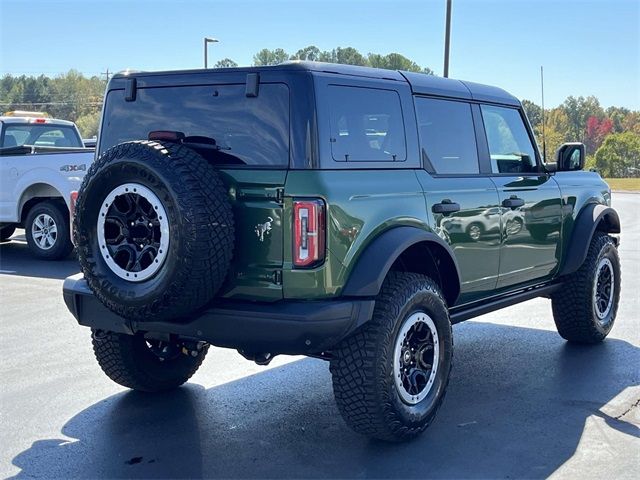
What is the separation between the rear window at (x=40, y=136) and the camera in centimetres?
1210

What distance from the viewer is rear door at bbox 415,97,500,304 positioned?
4.87 meters

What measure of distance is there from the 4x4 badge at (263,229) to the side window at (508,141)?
216cm

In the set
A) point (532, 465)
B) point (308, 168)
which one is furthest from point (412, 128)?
point (532, 465)

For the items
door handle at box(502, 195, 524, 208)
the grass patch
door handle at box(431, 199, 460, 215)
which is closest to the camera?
door handle at box(431, 199, 460, 215)

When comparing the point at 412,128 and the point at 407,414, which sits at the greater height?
the point at 412,128

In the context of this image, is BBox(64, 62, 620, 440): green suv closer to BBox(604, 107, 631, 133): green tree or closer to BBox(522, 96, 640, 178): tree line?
BBox(522, 96, 640, 178): tree line

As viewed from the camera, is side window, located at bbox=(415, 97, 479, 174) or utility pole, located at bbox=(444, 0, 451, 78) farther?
utility pole, located at bbox=(444, 0, 451, 78)

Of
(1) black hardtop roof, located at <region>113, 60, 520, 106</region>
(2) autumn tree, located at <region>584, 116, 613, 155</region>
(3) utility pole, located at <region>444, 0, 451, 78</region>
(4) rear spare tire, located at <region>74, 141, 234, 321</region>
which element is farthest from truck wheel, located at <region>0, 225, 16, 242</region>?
(2) autumn tree, located at <region>584, 116, 613, 155</region>

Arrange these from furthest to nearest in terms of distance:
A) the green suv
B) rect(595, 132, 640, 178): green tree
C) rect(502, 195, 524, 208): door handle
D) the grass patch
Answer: rect(595, 132, 640, 178): green tree < the grass patch < rect(502, 195, 524, 208): door handle < the green suv

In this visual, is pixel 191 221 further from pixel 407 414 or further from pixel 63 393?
pixel 63 393

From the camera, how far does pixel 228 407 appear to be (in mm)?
4984

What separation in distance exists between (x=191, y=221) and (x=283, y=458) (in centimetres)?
133

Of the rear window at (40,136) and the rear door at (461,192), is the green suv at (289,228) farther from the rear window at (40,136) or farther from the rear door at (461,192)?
the rear window at (40,136)

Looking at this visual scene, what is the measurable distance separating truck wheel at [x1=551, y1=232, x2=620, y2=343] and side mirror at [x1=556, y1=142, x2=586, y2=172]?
0.72 meters
